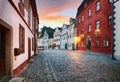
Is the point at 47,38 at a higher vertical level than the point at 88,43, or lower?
higher

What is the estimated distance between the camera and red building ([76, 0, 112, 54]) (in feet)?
86.0

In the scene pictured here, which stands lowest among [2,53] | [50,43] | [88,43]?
[2,53]

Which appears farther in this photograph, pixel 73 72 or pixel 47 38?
pixel 47 38

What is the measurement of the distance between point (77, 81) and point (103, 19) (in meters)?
21.2

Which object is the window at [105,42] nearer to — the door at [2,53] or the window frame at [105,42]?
the window frame at [105,42]

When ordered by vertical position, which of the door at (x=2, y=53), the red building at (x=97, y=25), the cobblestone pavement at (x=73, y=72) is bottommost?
the cobblestone pavement at (x=73, y=72)

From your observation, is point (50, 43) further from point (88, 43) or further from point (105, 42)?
point (105, 42)

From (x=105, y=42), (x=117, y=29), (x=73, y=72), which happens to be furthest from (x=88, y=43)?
(x=73, y=72)

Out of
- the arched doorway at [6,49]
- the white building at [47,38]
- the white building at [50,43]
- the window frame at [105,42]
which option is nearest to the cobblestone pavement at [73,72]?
the arched doorway at [6,49]

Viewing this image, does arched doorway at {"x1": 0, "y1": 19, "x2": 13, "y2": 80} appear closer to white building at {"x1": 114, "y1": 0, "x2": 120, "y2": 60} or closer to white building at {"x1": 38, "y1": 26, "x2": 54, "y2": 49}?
white building at {"x1": 114, "y1": 0, "x2": 120, "y2": 60}

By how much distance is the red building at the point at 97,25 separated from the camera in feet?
86.0

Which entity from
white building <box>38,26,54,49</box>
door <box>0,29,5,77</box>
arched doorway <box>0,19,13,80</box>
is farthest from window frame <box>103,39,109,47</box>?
white building <box>38,26,54,49</box>

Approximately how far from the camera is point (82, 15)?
40656 mm

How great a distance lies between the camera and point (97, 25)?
30.7 metres
